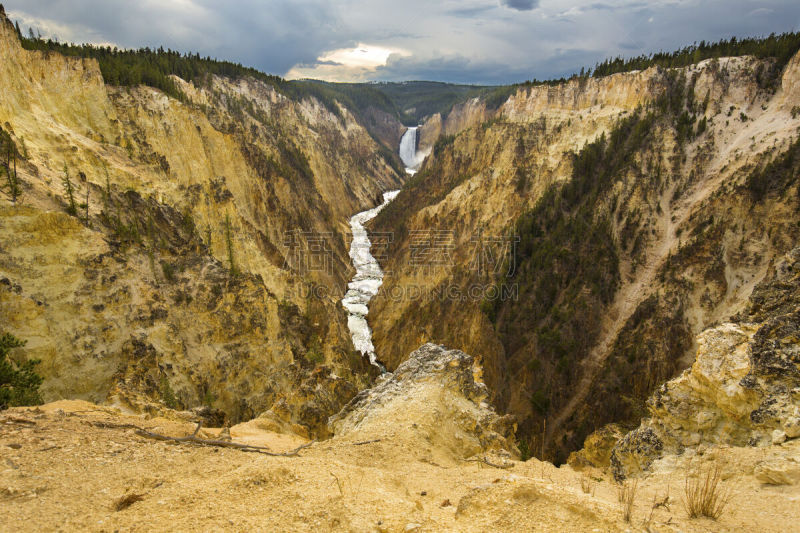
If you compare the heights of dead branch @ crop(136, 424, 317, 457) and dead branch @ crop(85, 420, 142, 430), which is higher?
dead branch @ crop(85, 420, 142, 430)

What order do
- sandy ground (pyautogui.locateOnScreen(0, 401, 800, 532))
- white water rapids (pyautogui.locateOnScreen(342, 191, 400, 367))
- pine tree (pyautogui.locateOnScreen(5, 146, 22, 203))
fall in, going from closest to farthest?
sandy ground (pyautogui.locateOnScreen(0, 401, 800, 532)), pine tree (pyautogui.locateOnScreen(5, 146, 22, 203)), white water rapids (pyautogui.locateOnScreen(342, 191, 400, 367))

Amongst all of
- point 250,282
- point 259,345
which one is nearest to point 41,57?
point 250,282

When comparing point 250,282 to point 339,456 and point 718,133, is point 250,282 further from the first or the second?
point 718,133

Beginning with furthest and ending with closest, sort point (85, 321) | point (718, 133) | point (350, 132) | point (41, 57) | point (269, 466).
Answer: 1. point (350, 132)
2. point (718, 133)
3. point (41, 57)
4. point (85, 321)
5. point (269, 466)

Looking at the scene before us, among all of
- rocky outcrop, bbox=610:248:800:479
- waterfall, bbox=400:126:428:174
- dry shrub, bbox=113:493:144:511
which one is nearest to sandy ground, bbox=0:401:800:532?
dry shrub, bbox=113:493:144:511

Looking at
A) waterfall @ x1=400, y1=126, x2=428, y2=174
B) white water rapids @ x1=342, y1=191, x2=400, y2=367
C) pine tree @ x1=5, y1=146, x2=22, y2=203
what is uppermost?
waterfall @ x1=400, y1=126, x2=428, y2=174

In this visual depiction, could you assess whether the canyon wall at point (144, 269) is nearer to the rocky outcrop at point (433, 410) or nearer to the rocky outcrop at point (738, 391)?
the rocky outcrop at point (433, 410)

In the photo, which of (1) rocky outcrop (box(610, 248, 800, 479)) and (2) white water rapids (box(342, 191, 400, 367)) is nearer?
(1) rocky outcrop (box(610, 248, 800, 479))

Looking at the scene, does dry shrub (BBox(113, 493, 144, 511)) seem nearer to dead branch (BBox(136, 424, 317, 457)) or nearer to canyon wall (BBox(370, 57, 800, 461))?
dead branch (BBox(136, 424, 317, 457))
